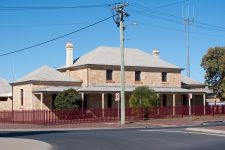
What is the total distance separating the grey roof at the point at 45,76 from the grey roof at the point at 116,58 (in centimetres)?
224

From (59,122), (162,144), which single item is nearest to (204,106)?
(59,122)

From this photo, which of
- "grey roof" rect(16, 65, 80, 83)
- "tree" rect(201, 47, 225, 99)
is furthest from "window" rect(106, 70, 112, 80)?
"tree" rect(201, 47, 225, 99)

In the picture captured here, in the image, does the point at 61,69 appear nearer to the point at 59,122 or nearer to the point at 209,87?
the point at 59,122

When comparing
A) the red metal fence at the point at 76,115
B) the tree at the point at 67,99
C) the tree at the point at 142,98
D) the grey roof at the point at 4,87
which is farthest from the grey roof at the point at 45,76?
the grey roof at the point at 4,87

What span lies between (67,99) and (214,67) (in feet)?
91.5

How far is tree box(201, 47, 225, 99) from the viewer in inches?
2559

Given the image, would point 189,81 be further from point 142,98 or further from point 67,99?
point 67,99

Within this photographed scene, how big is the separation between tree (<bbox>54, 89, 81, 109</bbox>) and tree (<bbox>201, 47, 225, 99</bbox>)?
26.5m

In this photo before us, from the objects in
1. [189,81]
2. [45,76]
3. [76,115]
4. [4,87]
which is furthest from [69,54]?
[189,81]

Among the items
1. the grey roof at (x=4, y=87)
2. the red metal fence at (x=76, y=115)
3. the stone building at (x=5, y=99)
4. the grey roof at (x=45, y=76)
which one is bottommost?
the red metal fence at (x=76, y=115)

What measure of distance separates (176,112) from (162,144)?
103 feet

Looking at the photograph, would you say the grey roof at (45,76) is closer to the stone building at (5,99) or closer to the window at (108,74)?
the window at (108,74)

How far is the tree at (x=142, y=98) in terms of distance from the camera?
44812 mm

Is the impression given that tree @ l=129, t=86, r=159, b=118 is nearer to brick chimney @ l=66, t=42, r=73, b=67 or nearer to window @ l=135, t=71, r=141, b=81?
window @ l=135, t=71, r=141, b=81
